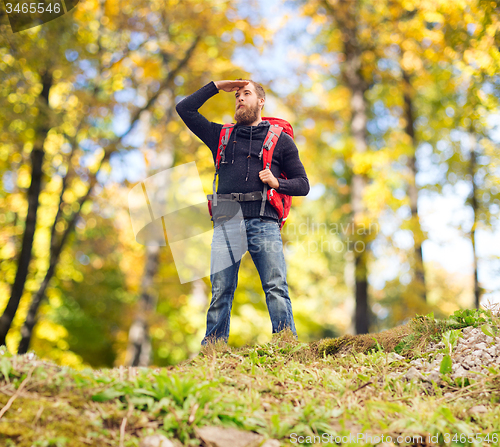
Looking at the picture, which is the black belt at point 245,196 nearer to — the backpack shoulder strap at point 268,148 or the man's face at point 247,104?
the backpack shoulder strap at point 268,148

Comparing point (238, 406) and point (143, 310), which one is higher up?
point (238, 406)

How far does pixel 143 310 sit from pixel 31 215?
4.08 meters

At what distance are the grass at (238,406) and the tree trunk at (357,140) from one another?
6759mm

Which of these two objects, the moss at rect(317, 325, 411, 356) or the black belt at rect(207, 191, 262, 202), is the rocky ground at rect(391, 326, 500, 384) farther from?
the black belt at rect(207, 191, 262, 202)

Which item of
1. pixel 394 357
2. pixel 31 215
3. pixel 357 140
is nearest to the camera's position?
pixel 394 357

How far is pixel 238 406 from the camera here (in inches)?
89.5

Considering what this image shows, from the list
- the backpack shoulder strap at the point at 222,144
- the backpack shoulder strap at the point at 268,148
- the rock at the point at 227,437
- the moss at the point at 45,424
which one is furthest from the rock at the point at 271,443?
the backpack shoulder strap at the point at 268,148

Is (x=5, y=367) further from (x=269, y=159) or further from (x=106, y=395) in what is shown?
(x=269, y=159)

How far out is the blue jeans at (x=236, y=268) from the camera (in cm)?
365

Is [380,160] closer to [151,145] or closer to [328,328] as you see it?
[151,145]

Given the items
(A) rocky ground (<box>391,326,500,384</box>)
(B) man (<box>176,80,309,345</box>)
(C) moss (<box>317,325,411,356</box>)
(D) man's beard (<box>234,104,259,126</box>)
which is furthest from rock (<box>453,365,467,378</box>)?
(D) man's beard (<box>234,104,259,126</box>)

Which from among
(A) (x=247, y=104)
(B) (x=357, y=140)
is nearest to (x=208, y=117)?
(B) (x=357, y=140)

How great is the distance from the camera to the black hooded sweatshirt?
12.2 ft

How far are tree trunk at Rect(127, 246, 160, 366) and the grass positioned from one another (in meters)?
8.70
